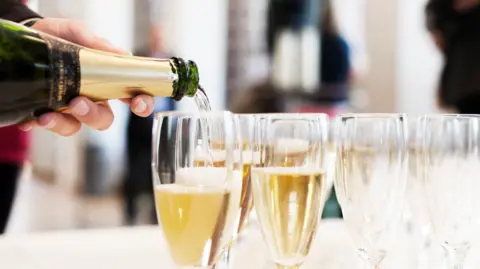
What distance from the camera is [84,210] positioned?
4781 mm

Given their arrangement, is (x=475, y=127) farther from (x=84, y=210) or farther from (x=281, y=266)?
(x=84, y=210)

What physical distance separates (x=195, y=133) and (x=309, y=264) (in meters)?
0.33

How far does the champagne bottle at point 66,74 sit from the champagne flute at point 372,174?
0.26 meters

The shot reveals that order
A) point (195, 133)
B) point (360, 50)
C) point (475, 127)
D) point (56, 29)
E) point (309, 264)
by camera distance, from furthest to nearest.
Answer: point (360, 50), point (56, 29), point (309, 264), point (475, 127), point (195, 133)

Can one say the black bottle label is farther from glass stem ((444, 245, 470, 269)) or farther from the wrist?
glass stem ((444, 245, 470, 269))

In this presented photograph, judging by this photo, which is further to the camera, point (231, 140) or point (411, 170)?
point (411, 170)

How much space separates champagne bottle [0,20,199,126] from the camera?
840 mm

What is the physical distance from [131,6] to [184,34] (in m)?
0.60

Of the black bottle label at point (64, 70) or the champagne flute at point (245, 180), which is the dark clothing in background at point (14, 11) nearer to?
the black bottle label at point (64, 70)

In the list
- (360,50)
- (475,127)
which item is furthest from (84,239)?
(360,50)

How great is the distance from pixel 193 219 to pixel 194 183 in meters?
0.04

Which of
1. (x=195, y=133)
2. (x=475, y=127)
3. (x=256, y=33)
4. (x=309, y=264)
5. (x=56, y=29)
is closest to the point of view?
(x=195, y=133)

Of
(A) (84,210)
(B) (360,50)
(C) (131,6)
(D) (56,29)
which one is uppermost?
(C) (131,6)

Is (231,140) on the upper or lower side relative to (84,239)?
upper
